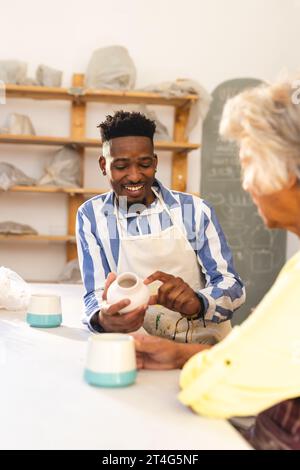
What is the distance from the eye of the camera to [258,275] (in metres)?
4.97

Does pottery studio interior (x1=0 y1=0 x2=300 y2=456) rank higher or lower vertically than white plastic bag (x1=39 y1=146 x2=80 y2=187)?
higher

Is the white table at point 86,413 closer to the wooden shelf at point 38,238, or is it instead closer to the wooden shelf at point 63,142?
the wooden shelf at point 38,238

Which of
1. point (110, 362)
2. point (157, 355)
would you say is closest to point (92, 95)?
point (157, 355)

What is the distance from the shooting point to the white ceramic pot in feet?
4.83

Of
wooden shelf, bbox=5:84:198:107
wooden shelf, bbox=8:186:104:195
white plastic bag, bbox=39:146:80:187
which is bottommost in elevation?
wooden shelf, bbox=8:186:104:195

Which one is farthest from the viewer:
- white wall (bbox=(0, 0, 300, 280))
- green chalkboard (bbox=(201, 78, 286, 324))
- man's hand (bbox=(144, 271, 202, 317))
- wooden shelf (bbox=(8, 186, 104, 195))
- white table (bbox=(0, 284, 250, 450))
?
green chalkboard (bbox=(201, 78, 286, 324))

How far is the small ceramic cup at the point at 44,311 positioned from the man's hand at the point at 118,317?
0.54 feet

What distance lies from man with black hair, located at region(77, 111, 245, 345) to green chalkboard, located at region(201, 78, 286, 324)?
2718mm

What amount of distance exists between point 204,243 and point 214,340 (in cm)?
38

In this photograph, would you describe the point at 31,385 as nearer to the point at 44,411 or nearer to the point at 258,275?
the point at 44,411

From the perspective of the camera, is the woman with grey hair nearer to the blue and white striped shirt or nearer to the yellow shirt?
the yellow shirt

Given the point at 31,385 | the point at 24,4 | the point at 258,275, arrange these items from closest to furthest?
the point at 31,385 → the point at 24,4 → the point at 258,275

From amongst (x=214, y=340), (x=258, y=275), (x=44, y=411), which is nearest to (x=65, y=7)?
(x=258, y=275)

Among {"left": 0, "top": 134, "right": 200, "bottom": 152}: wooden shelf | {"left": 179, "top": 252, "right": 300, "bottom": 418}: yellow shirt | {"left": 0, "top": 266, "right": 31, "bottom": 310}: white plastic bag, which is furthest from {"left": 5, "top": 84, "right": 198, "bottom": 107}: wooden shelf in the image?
{"left": 179, "top": 252, "right": 300, "bottom": 418}: yellow shirt
